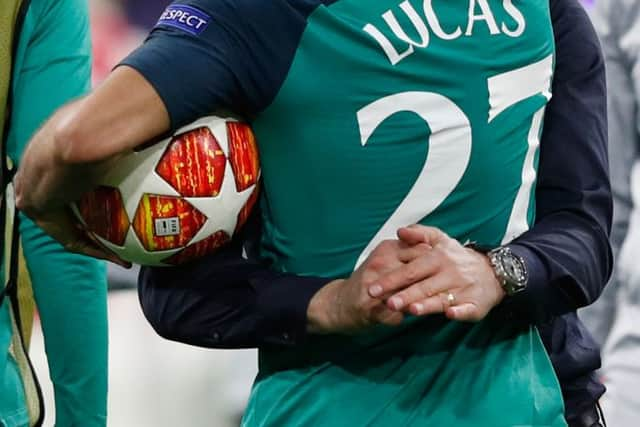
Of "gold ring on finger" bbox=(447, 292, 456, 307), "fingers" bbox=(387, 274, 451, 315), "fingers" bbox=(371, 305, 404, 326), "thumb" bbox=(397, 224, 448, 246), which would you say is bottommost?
"fingers" bbox=(371, 305, 404, 326)

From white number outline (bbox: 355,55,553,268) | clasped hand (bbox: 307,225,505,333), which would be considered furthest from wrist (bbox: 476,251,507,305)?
white number outline (bbox: 355,55,553,268)

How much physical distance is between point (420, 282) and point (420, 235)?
6 centimetres

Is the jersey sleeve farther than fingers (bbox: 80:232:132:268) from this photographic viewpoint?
No

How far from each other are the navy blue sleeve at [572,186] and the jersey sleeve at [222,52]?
0.40m

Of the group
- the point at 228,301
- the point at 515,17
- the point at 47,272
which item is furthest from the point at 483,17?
the point at 47,272

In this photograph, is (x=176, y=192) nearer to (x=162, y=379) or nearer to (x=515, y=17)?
(x=515, y=17)

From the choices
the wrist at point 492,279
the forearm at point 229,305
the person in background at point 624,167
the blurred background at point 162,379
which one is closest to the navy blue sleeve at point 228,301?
the forearm at point 229,305

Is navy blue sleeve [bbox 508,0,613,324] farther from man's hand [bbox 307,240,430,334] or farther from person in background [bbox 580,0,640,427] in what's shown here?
person in background [bbox 580,0,640,427]

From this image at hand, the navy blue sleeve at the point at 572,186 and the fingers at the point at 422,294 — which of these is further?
the navy blue sleeve at the point at 572,186

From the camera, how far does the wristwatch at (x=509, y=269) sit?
1.89m

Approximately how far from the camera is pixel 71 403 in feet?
7.95

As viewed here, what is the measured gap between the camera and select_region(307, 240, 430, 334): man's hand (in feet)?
5.98

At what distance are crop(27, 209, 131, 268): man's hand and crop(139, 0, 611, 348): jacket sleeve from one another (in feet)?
0.25

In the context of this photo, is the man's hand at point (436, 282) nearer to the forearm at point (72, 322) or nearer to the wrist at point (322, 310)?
the wrist at point (322, 310)
